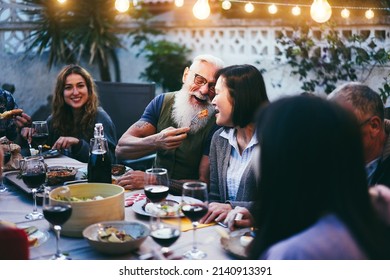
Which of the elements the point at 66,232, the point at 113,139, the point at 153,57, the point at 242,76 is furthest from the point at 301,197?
the point at 153,57

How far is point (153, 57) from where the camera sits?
7.00 metres

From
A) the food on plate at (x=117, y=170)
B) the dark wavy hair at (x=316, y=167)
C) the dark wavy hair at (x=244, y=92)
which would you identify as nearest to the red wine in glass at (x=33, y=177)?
the food on plate at (x=117, y=170)

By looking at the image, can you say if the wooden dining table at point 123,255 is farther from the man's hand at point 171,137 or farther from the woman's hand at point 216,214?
the man's hand at point 171,137

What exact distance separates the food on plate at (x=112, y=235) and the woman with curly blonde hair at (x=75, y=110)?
1.81 metres

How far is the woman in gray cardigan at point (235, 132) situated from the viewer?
8.27 ft

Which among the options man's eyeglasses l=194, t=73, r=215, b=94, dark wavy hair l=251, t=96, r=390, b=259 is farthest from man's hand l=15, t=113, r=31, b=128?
dark wavy hair l=251, t=96, r=390, b=259

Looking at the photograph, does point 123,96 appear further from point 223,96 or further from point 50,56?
point 50,56

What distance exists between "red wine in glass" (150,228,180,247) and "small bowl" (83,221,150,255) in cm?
10

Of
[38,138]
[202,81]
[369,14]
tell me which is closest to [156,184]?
[202,81]

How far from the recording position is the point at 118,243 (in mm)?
1686

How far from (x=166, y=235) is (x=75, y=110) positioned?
2.33 m

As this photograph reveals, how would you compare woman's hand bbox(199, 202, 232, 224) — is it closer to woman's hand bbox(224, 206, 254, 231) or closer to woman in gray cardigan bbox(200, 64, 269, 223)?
woman's hand bbox(224, 206, 254, 231)

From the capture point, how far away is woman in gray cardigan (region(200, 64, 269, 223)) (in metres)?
2.52

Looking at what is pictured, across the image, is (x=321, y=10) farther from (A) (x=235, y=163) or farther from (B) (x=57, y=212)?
(B) (x=57, y=212)
